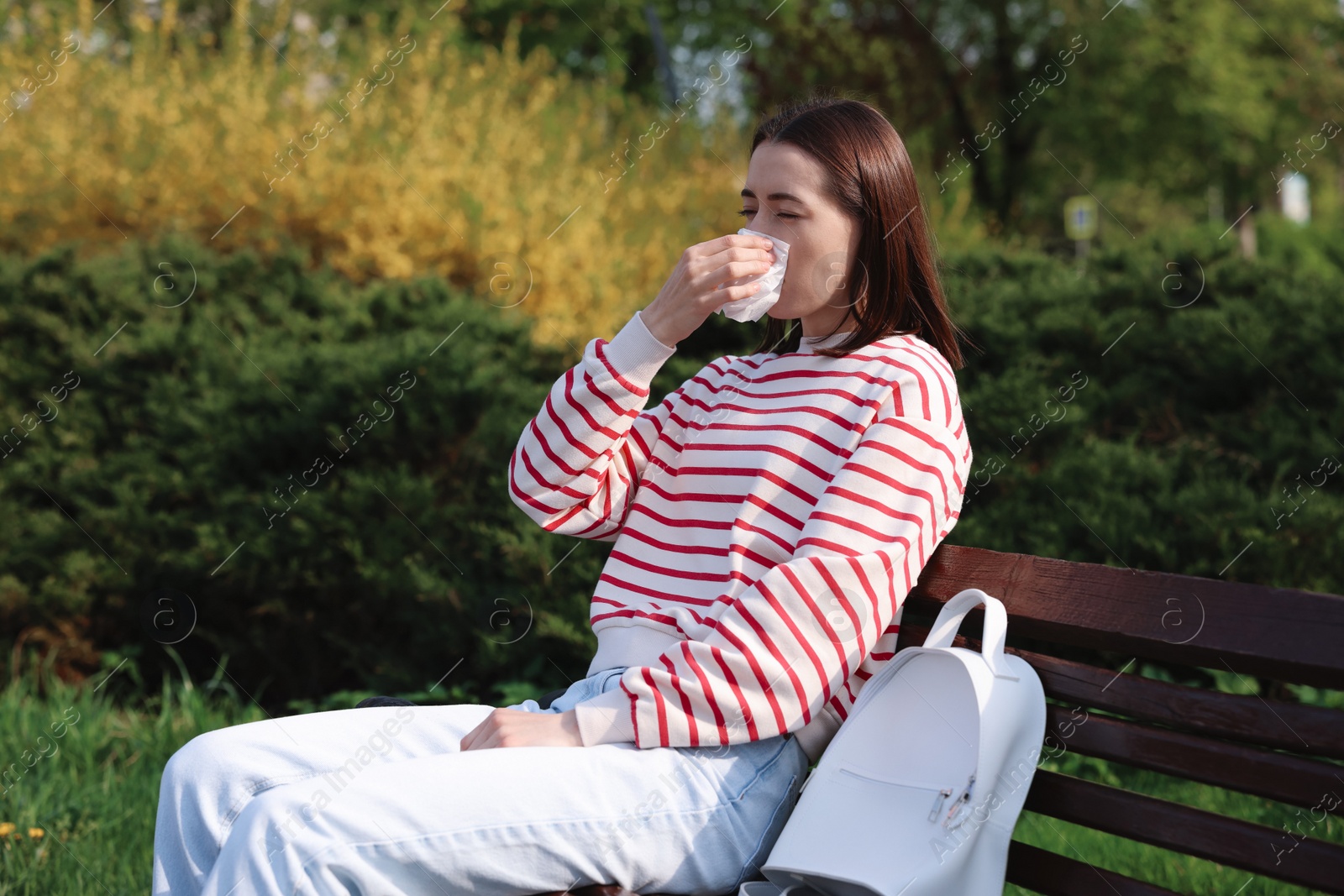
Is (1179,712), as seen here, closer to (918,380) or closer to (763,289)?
(918,380)

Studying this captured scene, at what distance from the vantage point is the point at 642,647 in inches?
75.0

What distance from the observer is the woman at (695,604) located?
1603 mm

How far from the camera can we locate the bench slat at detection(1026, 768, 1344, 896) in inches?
57.6

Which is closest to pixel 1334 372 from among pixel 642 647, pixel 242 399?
pixel 642 647

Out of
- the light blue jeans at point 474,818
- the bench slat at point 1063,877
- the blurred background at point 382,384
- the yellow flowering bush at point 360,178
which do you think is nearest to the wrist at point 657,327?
the light blue jeans at point 474,818

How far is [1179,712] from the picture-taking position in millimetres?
1608

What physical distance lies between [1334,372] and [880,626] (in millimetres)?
2395

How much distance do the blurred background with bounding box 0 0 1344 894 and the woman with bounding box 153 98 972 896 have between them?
→ 3.97ft

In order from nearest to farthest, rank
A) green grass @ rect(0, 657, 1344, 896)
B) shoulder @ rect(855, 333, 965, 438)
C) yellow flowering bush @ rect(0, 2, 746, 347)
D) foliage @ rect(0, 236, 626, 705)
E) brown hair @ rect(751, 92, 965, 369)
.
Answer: shoulder @ rect(855, 333, 965, 438) → brown hair @ rect(751, 92, 965, 369) → green grass @ rect(0, 657, 1344, 896) → foliage @ rect(0, 236, 626, 705) → yellow flowering bush @ rect(0, 2, 746, 347)

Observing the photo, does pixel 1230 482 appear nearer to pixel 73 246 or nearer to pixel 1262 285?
pixel 1262 285

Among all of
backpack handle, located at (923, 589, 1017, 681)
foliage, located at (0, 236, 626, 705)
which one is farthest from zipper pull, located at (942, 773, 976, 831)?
foliage, located at (0, 236, 626, 705)

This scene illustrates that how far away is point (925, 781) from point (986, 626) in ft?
0.76

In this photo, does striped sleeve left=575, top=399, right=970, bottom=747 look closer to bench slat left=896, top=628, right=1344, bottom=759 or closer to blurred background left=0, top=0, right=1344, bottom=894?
bench slat left=896, top=628, right=1344, bottom=759

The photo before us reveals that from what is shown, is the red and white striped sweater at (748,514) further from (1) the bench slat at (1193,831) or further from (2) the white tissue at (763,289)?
(1) the bench slat at (1193,831)
